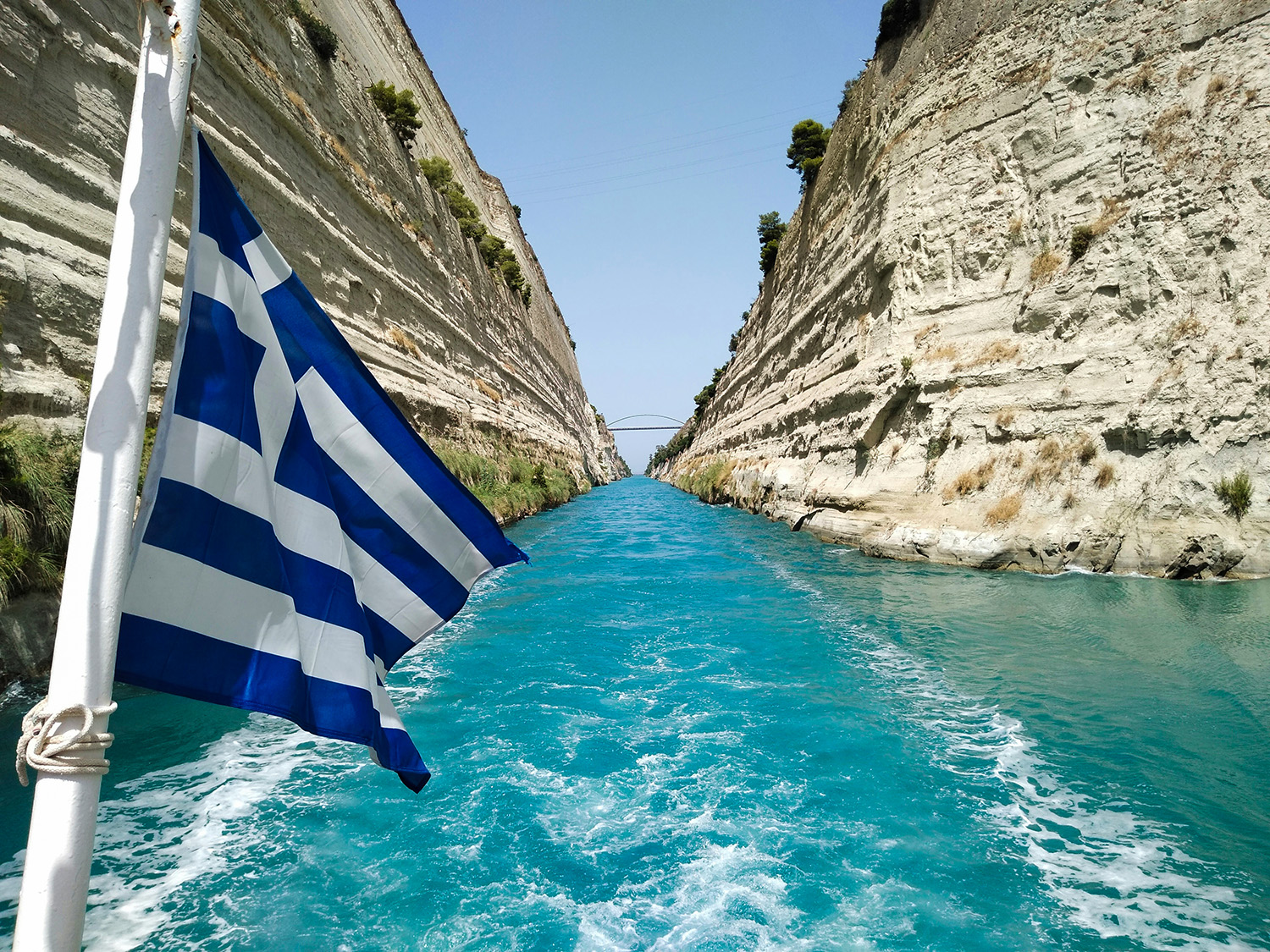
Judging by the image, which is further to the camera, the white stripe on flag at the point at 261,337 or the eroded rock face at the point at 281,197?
the eroded rock face at the point at 281,197

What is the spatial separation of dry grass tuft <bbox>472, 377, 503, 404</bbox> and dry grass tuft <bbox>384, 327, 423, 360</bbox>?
5177 mm

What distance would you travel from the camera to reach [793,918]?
9.02 ft

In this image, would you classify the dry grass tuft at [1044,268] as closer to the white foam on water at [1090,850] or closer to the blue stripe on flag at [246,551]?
the white foam on water at [1090,850]

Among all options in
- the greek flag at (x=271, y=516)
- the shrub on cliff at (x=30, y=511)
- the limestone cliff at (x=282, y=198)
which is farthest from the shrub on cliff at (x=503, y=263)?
the greek flag at (x=271, y=516)

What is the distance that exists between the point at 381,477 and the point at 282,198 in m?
10.9

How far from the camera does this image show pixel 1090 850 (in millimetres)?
3137

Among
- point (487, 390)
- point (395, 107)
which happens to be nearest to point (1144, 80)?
point (395, 107)

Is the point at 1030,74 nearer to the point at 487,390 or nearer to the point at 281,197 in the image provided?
the point at 281,197

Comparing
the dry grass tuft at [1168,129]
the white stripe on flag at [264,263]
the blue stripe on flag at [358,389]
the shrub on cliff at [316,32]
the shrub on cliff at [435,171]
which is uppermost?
the shrub on cliff at [435,171]

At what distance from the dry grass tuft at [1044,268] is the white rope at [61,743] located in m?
14.4

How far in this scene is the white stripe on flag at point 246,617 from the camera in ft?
5.79

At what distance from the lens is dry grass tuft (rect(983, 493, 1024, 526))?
1048cm

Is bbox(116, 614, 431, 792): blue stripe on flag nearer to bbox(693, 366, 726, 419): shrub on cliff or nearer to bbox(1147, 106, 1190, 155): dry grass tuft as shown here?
bbox(1147, 106, 1190, 155): dry grass tuft

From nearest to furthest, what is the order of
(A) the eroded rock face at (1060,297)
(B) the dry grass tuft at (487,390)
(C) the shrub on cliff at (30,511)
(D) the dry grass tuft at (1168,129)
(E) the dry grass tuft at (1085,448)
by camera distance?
1. (C) the shrub on cliff at (30,511)
2. (A) the eroded rock face at (1060,297)
3. (E) the dry grass tuft at (1085,448)
4. (D) the dry grass tuft at (1168,129)
5. (B) the dry grass tuft at (487,390)
